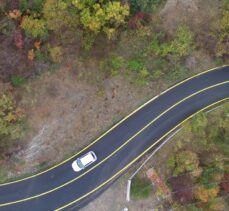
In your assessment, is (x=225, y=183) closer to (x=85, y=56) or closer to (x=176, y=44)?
(x=176, y=44)

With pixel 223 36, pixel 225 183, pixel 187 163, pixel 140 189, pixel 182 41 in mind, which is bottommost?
pixel 225 183

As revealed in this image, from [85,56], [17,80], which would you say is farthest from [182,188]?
[17,80]

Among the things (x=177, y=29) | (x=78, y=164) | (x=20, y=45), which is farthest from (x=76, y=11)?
(x=78, y=164)

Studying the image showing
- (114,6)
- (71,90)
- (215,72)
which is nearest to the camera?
(114,6)

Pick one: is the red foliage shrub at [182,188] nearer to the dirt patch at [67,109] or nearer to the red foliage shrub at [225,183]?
the red foliage shrub at [225,183]

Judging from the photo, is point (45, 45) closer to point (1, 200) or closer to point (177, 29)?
point (177, 29)

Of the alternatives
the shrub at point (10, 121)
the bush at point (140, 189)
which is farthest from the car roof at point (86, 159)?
the shrub at point (10, 121)
